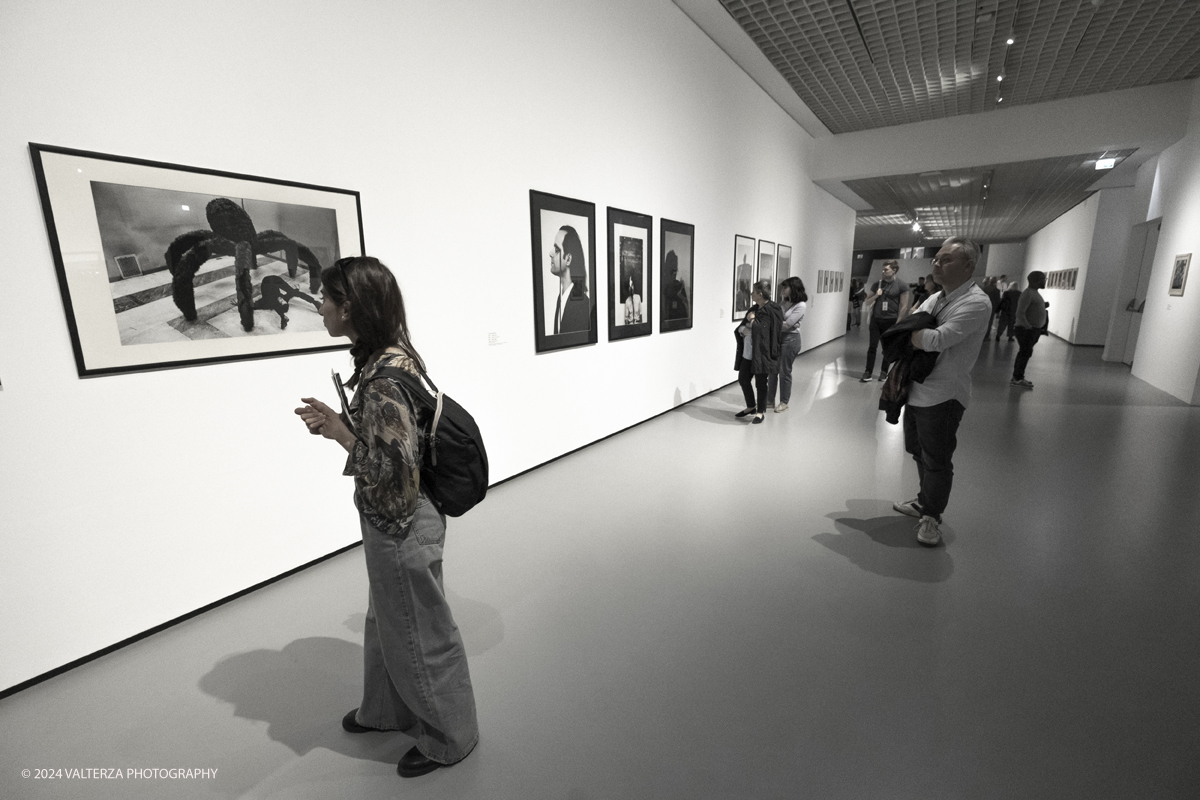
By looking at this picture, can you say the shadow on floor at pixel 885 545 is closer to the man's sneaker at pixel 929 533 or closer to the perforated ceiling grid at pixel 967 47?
the man's sneaker at pixel 929 533

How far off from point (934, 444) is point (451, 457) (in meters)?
2.96

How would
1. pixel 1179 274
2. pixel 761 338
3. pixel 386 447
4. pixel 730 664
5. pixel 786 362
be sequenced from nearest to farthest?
pixel 386 447 < pixel 730 664 < pixel 761 338 < pixel 786 362 < pixel 1179 274

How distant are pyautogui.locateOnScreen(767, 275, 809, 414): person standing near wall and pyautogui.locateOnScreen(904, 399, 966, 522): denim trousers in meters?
3.10

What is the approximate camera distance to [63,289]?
84.3 inches

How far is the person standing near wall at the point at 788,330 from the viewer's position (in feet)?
21.4

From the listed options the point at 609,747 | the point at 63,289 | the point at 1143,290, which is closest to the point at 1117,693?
the point at 609,747

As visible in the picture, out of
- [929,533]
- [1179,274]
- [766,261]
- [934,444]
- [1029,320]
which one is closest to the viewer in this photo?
[934,444]

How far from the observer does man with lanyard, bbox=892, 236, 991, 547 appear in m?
3.01

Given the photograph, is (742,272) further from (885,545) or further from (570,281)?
(885,545)

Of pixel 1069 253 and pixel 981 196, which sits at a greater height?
pixel 981 196

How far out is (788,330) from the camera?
266 inches

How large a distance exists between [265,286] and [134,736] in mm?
1984

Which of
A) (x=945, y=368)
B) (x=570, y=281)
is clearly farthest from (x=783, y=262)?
(x=945, y=368)

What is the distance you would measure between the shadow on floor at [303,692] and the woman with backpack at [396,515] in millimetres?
269
